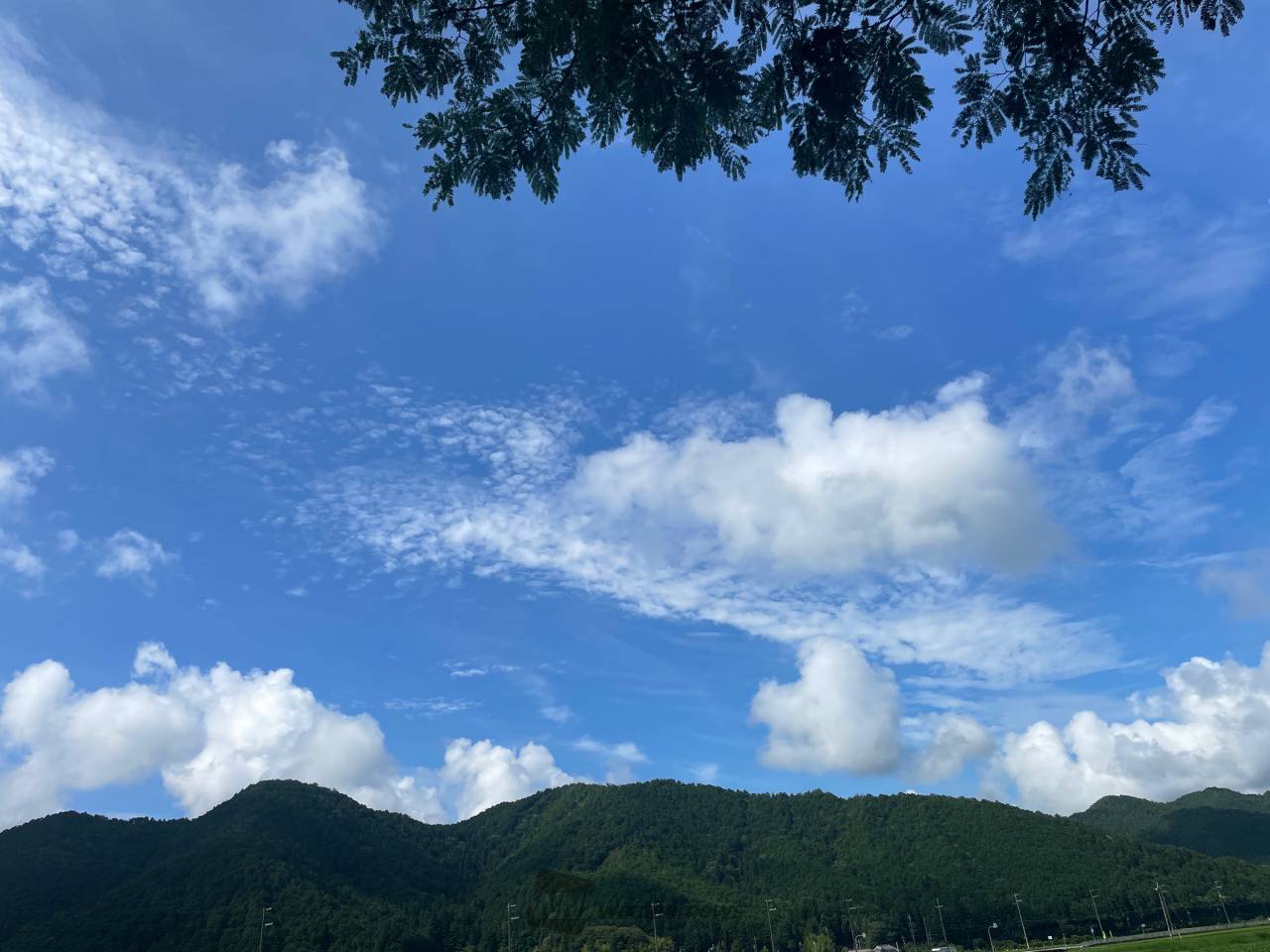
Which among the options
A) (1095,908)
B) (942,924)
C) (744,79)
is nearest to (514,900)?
(942,924)

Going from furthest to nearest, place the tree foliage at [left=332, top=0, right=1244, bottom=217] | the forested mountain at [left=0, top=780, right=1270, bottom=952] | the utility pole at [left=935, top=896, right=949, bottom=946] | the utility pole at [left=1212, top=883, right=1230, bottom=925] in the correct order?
the utility pole at [left=935, top=896, right=949, bottom=946], the utility pole at [left=1212, top=883, right=1230, bottom=925], the forested mountain at [left=0, top=780, right=1270, bottom=952], the tree foliage at [left=332, top=0, right=1244, bottom=217]

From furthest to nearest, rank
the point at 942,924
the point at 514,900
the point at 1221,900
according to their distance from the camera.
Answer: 1. the point at 514,900
2. the point at 1221,900
3. the point at 942,924

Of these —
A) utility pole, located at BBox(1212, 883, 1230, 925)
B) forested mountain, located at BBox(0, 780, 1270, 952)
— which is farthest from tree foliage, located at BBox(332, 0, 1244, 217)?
utility pole, located at BBox(1212, 883, 1230, 925)

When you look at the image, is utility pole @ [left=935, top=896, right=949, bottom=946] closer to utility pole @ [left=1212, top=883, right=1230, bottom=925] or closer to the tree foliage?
utility pole @ [left=1212, top=883, right=1230, bottom=925]

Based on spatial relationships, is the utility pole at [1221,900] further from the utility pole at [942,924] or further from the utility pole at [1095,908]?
the utility pole at [942,924]

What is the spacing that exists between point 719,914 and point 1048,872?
85.7 m

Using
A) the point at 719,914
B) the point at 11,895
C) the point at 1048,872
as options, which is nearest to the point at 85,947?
the point at 11,895

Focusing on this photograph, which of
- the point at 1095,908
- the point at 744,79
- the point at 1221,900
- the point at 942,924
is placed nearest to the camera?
the point at 744,79

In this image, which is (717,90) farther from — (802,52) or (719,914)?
(719,914)

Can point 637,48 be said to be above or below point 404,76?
below

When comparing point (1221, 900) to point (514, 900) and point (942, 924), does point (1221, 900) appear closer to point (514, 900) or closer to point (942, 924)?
point (942, 924)

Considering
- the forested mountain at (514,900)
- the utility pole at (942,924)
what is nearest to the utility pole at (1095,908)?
the forested mountain at (514,900)

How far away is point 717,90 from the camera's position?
24.2ft

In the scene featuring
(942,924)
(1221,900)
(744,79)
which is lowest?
(942,924)
